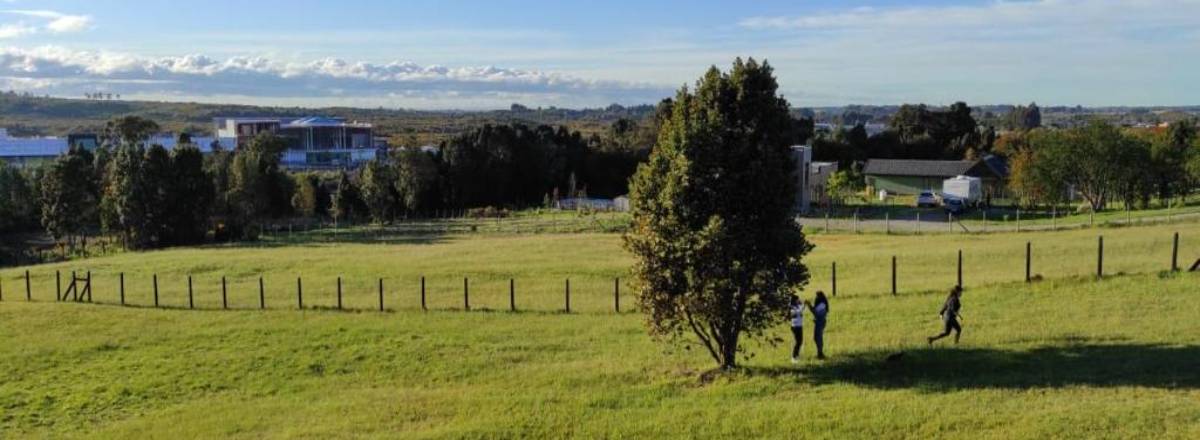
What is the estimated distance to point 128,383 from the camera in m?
21.1

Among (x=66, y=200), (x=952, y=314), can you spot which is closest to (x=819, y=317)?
(x=952, y=314)

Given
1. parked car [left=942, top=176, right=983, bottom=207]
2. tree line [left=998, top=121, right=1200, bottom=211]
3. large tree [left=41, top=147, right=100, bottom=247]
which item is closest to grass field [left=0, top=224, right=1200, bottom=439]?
tree line [left=998, top=121, right=1200, bottom=211]

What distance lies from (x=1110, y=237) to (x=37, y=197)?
3563 inches

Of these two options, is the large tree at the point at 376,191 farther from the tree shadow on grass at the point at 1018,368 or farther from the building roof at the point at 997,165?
the tree shadow on grass at the point at 1018,368

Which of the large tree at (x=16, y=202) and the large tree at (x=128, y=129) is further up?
the large tree at (x=128, y=129)

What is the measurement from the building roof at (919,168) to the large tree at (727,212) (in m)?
84.4

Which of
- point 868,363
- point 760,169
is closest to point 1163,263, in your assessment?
point 868,363

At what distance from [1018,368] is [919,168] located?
3400 inches

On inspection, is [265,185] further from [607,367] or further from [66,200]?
[607,367]

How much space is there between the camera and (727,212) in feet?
61.6

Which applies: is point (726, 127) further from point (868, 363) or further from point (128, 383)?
point (128, 383)

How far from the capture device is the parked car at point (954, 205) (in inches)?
2932

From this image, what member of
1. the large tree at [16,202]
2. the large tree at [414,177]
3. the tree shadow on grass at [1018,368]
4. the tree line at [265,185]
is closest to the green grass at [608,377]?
the tree shadow on grass at [1018,368]

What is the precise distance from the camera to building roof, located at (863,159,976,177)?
9769 centimetres
